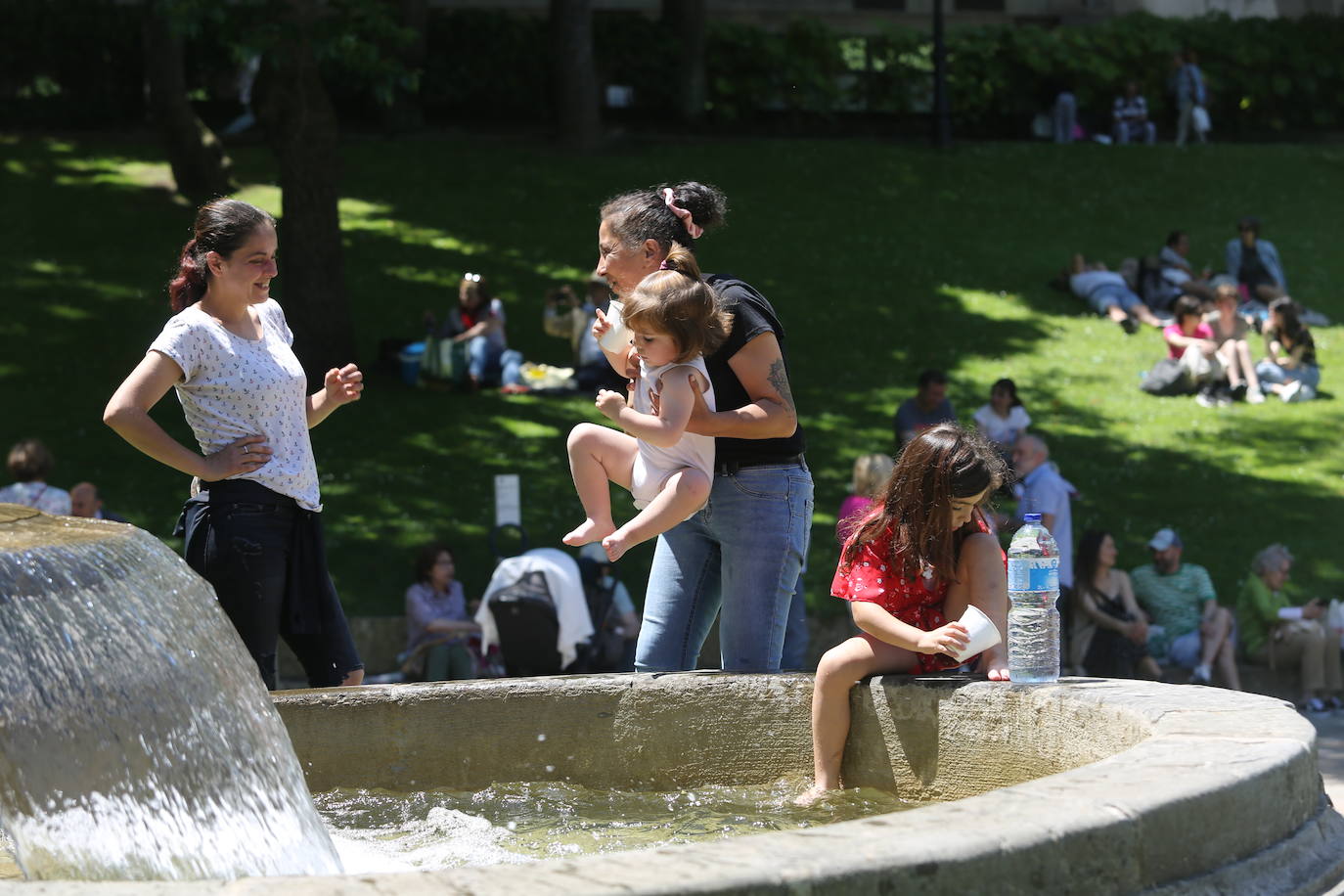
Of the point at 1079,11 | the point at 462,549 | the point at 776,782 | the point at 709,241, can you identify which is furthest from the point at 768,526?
the point at 1079,11

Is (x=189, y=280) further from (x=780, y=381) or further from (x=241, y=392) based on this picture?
(x=780, y=381)

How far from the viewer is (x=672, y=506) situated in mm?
4836

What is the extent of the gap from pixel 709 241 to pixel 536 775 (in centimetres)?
1537

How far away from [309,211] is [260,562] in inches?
405

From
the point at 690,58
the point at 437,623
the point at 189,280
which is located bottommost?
the point at 437,623

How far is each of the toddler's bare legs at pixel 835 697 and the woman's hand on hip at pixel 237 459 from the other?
5.58 feet

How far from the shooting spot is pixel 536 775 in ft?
16.3

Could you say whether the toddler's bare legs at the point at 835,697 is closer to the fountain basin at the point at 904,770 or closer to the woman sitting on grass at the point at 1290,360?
the fountain basin at the point at 904,770

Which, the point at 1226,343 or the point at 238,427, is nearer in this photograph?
the point at 238,427

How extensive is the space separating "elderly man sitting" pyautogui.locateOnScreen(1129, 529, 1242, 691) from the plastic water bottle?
6.20 metres

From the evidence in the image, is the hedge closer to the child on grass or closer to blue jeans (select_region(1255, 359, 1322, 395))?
blue jeans (select_region(1255, 359, 1322, 395))

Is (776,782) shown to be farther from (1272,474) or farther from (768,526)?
(1272,474)

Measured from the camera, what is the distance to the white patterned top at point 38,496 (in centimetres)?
1036

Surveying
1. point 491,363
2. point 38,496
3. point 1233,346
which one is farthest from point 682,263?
point 1233,346
